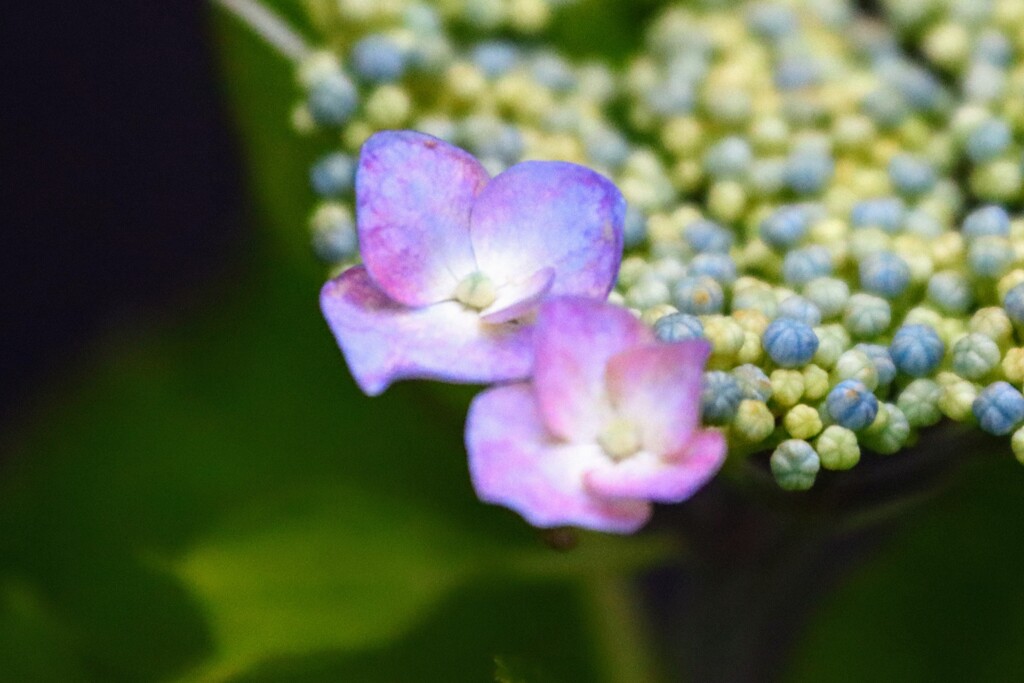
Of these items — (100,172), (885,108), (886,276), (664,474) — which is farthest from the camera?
(100,172)

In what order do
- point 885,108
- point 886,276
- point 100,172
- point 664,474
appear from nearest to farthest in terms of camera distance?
point 664,474 → point 886,276 → point 885,108 → point 100,172

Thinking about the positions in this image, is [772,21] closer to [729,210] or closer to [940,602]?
[729,210]

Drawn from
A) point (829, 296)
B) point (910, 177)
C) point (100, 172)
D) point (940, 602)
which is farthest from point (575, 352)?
point (100, 172)

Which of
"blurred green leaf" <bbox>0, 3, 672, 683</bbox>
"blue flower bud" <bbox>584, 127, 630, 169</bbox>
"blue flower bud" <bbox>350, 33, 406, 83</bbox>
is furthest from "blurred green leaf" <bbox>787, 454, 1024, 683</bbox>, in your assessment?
"blue flower bud" <bbox>350, 33, 406, 83</bbox>

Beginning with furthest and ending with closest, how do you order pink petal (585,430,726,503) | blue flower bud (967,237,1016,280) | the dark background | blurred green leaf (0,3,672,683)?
the dark background < blurred green leaf (0,3,672,683) < blue flower bud (967,237,1016,280) < pink petal (585,430,726,503)

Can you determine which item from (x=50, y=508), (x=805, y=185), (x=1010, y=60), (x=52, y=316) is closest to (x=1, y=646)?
(x=50, y=508)

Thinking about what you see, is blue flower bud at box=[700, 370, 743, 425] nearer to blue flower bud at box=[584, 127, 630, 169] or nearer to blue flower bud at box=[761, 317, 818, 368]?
blue flower bud at box=[761, 317, 818, 368]

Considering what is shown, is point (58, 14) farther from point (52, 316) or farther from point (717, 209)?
point (717, 209)
